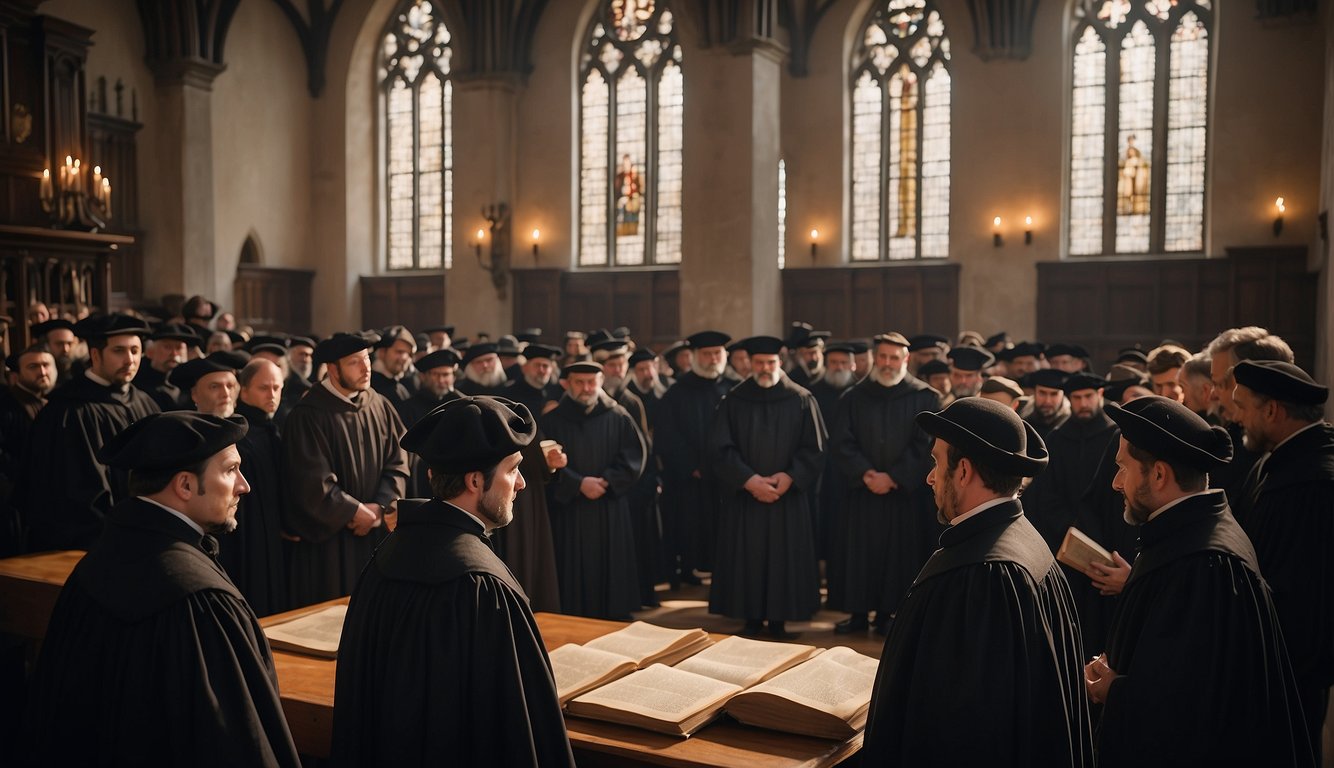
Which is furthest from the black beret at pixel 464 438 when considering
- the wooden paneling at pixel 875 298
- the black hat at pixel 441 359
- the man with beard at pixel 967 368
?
the wooden paneling at pixel 875 298

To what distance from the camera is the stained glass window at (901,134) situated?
18.1 metres

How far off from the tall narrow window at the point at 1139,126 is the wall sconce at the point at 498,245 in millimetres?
9080

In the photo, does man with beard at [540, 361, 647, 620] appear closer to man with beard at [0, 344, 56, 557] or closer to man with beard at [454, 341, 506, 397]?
man with beard at [454, 341, 506, 397]

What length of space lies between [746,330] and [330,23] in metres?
10.0

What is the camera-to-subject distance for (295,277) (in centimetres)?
2100

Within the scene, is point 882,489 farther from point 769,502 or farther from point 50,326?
point 50,326

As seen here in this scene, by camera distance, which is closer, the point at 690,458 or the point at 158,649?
the point at 158,649

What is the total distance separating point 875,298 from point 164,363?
11713 millimetres

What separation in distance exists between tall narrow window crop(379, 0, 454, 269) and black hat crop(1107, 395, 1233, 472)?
60.2 feet

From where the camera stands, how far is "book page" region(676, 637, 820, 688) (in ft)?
12.3

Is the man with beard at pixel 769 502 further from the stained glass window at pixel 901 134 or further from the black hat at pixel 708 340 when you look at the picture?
the stained glass window at pixel 901 134

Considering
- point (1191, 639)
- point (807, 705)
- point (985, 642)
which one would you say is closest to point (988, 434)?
point (985, 642)

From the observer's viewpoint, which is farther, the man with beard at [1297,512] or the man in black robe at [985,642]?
the man with beard at [1297,512]

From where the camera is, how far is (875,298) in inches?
719
